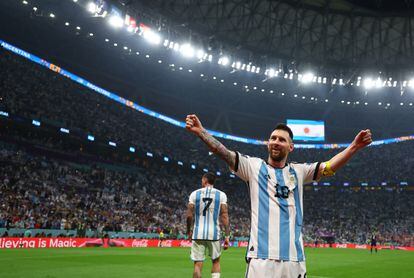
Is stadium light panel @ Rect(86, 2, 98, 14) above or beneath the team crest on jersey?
above

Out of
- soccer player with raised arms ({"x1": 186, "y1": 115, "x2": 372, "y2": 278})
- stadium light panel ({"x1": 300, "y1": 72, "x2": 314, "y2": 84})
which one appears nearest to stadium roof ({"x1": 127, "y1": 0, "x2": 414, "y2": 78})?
stadium light panel ({"x1": 300, "y1": 72, "x2": 314, "y2": 84})

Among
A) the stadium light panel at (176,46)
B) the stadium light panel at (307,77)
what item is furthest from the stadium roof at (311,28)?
the stadium light panel at (176,46)

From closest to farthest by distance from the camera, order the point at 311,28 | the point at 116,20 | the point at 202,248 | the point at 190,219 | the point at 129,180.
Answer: the point at 202,248 < the point at 190,219 < the point at 116,20 < the point at 311,28 < the point at 129,180

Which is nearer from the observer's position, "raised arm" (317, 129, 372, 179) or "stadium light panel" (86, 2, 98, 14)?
"raised arm" (317, 129, 372, 179)

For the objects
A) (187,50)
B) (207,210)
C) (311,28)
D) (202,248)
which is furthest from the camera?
(311,28)

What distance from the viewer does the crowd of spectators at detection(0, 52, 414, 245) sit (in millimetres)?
32812

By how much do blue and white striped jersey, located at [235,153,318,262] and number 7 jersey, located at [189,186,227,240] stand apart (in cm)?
430

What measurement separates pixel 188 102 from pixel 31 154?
27.6m

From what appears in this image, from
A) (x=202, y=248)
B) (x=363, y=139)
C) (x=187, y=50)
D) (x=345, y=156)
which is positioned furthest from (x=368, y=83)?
(x=345, y=156)

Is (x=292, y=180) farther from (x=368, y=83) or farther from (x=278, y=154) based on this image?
(x=368, y=83)

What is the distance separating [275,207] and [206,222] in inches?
179

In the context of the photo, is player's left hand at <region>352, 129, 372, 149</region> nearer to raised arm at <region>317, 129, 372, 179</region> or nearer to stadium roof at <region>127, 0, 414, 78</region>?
raised arm at <region>317, 129, 372, 179</region>

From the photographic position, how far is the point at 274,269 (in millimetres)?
4340

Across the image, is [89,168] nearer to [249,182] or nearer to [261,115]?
[261,115]
